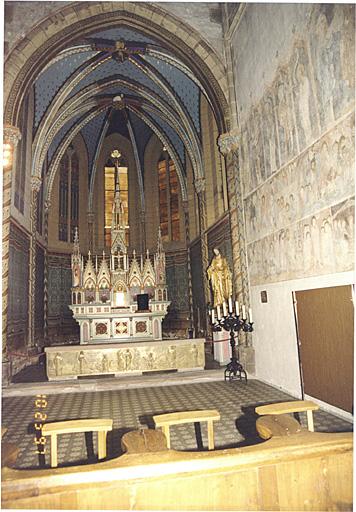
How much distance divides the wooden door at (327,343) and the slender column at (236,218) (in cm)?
278

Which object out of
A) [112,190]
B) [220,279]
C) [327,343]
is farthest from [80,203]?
[327,343]

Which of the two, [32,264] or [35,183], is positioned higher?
[35,183]

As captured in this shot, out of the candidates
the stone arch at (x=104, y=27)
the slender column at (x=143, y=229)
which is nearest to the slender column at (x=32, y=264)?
the stone arch at (x=104, y=27)

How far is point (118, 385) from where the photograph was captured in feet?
26.2

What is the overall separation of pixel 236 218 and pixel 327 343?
4.81m

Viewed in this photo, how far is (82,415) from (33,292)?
7469 mm

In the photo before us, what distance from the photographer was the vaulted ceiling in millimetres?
12445

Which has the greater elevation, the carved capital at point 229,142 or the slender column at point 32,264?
the carved capital at point 229,142

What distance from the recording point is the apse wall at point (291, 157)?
5227 millimetres

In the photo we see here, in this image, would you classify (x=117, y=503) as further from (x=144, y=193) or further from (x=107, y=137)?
(x=107, y=137)

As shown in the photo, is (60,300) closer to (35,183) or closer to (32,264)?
(32,264)

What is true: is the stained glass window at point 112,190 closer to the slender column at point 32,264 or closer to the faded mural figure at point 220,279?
the slender column at point 32,264

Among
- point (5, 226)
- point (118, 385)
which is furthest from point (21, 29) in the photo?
point (118, 385)

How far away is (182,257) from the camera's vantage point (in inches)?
673
